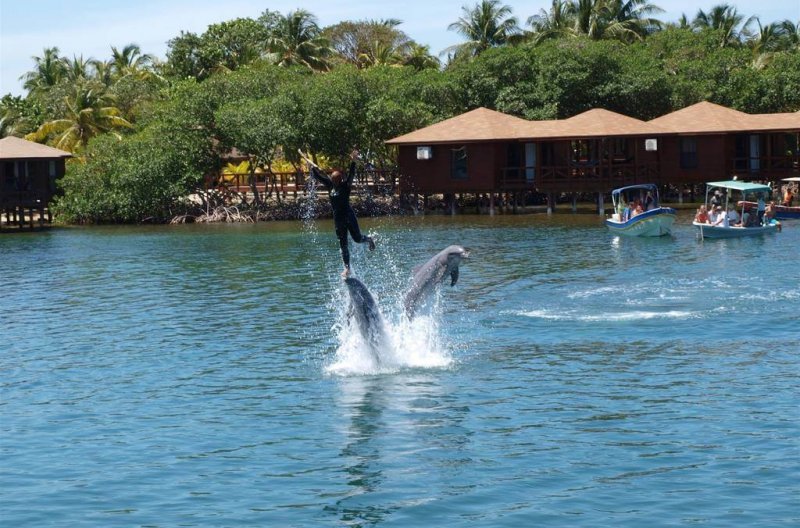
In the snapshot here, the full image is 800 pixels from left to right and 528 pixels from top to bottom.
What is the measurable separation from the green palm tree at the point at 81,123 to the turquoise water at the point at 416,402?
40.7 meters

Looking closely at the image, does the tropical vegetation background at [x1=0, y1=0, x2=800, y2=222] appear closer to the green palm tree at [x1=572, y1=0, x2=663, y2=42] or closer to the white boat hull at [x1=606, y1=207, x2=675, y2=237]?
the green palm tree at [x1=572, y1=0, x2=663, y2=42]

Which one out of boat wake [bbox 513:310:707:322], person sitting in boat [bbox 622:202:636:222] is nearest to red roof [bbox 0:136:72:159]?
person sitting in boat [bbox 622:202:636:222]

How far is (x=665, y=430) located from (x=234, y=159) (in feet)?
191

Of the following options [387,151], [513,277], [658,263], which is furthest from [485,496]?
[387,151]

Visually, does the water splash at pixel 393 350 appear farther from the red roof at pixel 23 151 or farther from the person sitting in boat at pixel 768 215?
the red roof at pixel 23 151

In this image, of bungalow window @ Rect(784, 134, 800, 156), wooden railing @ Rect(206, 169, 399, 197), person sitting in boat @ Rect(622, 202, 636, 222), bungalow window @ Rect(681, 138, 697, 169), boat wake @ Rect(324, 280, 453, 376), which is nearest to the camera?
boat wake @ Rect(324, 280, 453, 376)

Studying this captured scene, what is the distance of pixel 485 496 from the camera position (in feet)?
51.4

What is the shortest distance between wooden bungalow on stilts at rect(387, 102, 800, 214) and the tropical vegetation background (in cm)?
408

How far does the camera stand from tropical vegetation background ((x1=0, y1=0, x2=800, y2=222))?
221ft

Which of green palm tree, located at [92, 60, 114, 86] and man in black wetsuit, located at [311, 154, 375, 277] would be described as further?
green palm tree, located at [92, 60, 114, 86]

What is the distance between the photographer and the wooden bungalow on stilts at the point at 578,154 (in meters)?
64.2

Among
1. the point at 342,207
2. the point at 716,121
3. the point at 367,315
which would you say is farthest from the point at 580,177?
the point at 342,207

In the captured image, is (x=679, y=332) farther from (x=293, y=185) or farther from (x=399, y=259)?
(x=293, y=185)

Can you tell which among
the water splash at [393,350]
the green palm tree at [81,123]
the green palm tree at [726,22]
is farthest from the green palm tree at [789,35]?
the water splash at [393,350]
